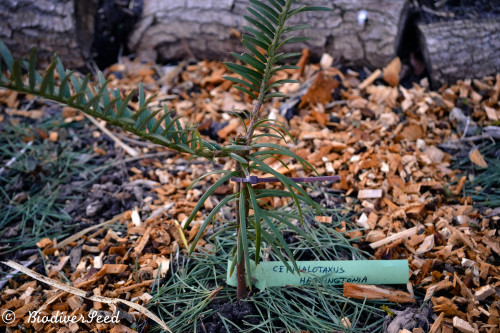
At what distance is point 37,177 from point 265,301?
1.26 metres

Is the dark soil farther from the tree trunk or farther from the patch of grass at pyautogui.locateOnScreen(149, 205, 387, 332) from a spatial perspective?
the tree trunk

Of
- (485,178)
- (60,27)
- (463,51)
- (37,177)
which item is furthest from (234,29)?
(485,178)

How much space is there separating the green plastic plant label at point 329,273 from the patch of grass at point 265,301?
0.11 ft

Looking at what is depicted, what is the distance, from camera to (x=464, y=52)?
7.01ft

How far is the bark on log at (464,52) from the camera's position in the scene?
7.00 ft

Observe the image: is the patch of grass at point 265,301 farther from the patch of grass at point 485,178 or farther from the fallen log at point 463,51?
the fallen log at point 463,51

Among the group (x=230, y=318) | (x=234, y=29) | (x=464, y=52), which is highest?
(x=234, y=29)

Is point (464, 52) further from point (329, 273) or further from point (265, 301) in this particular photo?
point (265, 301)

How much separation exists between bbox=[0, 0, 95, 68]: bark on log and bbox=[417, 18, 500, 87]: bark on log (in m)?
2.05

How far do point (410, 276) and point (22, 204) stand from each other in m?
1.55

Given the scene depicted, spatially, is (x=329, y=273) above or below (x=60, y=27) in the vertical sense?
below

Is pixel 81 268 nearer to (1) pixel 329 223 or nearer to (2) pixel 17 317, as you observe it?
(2) pixel 17 317

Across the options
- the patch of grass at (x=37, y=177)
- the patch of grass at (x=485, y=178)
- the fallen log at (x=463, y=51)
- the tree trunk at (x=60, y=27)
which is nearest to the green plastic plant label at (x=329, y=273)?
the patch of grass at (x=485, y=178)

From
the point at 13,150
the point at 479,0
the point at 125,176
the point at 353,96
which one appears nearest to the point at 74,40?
the point at 13,150
